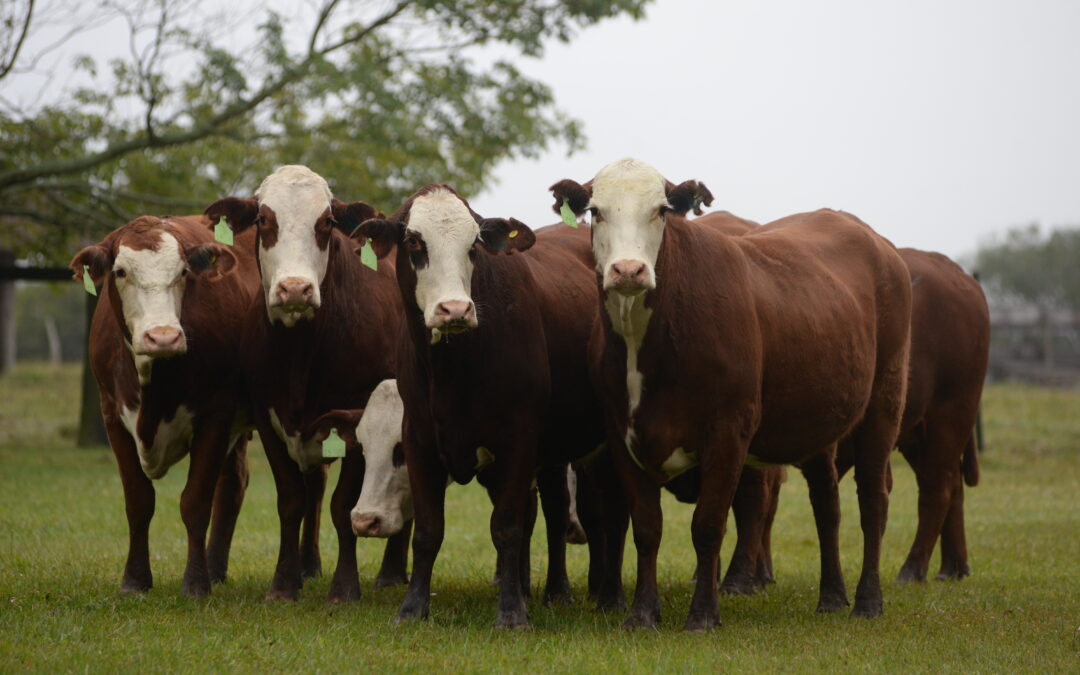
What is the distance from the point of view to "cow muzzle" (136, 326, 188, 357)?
7695 millimetres

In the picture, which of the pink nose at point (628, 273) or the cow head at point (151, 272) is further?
the cow head at point (151, 272)

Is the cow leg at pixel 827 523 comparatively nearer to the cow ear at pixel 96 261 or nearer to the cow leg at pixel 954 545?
the cow leg at pixel 954 545

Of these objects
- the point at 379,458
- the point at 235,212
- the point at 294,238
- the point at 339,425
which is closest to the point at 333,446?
the point at 339,425

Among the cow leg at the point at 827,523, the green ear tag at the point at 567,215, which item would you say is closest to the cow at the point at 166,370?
the green ear tag at the point at 567,215

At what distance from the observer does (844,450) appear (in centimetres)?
994

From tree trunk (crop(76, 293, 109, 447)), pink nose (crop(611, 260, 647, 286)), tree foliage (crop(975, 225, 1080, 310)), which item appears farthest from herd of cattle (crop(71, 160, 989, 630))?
tree foliage (crop(975, 225, 1080, 310))

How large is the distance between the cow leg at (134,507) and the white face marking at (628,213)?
11.4 feet

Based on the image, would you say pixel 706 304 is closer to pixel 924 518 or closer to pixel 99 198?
pixel 924 518

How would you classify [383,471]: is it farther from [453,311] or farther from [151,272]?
[151,272]

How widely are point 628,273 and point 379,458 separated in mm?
2313

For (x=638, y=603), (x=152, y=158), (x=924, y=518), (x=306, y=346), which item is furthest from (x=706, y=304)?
(x=152, y=158)

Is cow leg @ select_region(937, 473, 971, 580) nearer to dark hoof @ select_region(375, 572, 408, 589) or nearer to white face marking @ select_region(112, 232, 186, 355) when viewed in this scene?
dark hoof @ select_region(375, 572, 408, 589)

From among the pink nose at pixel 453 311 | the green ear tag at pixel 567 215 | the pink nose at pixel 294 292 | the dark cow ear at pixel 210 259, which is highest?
the green ear tag at pixel 567 215

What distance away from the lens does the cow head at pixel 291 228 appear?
787cm
